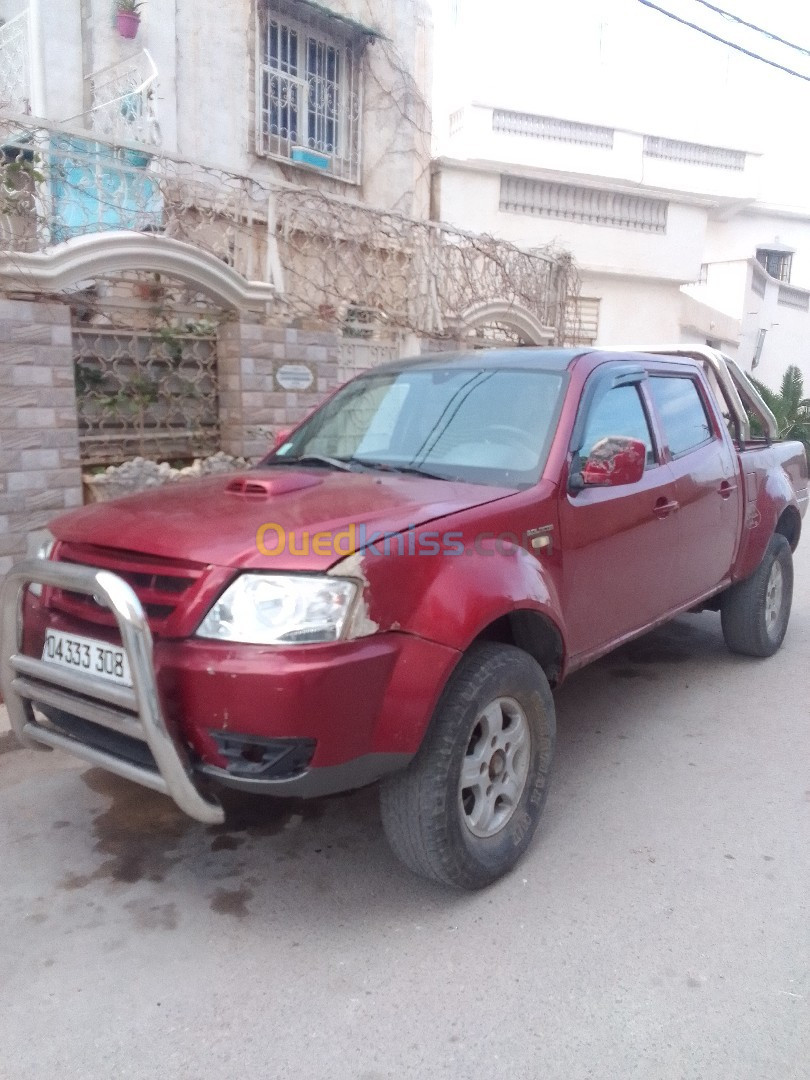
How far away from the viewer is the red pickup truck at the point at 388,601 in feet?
7.52

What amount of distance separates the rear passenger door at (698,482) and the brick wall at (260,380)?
307cm

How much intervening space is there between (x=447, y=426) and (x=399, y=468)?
321 mm

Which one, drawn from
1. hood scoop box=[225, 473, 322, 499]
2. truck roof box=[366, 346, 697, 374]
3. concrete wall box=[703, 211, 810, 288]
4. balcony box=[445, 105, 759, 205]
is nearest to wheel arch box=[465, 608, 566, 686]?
hood scoop box=[225, 473, 322, 499]

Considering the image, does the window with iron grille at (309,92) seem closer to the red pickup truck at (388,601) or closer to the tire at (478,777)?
the red pickup truck at (388,601)

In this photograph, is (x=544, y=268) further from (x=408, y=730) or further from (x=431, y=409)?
(x=408, y=730)

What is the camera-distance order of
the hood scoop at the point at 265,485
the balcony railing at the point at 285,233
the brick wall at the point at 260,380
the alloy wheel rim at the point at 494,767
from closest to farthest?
the alloy wheel rim at the point at 494,767 → the hood scoop at the point at 265,485 → the balcony railing at the point at 285,233 → the brick wall at the point at 260,380

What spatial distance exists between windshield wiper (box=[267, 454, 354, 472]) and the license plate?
1.22 m

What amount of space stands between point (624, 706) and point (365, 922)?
2.25m

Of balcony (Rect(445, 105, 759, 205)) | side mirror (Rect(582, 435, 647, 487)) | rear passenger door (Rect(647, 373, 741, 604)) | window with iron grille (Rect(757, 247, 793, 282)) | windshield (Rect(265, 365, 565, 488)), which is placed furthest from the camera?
window with iron grille (Rect(757, 247, 793, 282))

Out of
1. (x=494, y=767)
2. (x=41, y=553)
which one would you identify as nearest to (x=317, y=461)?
(x=41, y=553)

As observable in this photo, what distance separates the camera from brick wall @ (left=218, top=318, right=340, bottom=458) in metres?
6.08

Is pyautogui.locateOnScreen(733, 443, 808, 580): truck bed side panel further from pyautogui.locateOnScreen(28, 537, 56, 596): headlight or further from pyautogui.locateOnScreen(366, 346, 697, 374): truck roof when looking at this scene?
pyautogui.locateOnScreen(28, 537, 56, 596): headlight

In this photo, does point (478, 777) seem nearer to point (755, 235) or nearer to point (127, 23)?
point (127, 23)

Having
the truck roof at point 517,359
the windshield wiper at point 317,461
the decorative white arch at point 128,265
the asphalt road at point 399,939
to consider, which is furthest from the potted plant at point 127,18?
the asphalt road at point 399,939
